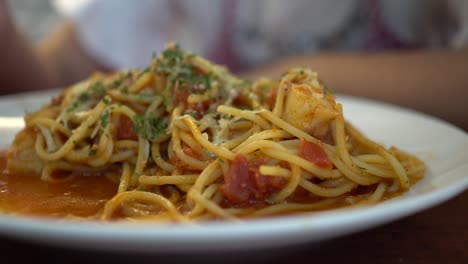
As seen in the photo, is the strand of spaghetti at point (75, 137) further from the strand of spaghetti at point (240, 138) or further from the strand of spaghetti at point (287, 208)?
the strand of spaghetti at point (287, 208)

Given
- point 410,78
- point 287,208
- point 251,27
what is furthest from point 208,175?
point 251,27

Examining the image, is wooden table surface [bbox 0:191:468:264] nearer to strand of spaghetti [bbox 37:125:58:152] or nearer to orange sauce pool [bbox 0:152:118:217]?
orange sauce pool [bbox 0:152:118:217]

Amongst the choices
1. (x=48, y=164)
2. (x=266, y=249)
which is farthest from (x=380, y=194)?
(x=48, y=164)

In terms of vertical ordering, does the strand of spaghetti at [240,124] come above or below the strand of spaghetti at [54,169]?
above

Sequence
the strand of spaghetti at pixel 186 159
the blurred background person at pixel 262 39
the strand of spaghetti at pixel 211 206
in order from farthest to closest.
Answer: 1. the blurred background person at pixel 262 39
2. the strand of spaghetti at pixel 186 159
3. the strand of spaghetti at pixel 211 206

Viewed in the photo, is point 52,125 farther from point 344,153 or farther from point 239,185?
point 344,153

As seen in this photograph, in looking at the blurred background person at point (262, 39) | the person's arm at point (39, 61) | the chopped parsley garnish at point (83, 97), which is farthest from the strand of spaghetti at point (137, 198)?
the person's arm at point (39, 61)
